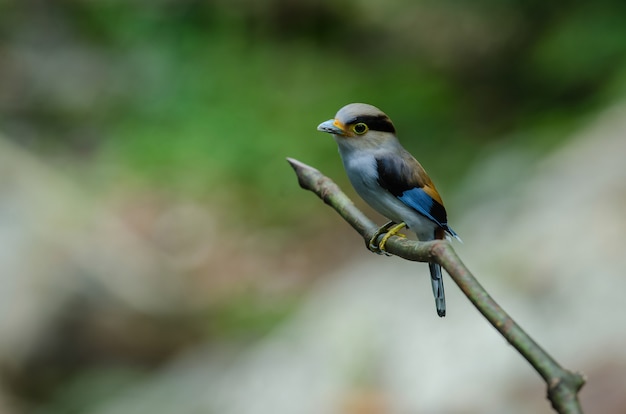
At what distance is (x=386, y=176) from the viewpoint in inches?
41.0

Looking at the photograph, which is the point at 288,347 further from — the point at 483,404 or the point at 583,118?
the point at 583,118

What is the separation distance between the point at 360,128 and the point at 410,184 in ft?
0.38

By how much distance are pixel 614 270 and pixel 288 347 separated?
5.76 ft

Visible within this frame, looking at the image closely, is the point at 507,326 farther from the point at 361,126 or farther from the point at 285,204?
the point at 285,204

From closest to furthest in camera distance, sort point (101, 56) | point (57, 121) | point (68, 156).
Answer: point (68, 156) < point (57, 121) < point (101, 56)

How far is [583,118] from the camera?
20.6ft

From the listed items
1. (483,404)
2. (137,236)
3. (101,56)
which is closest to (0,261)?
(137,236)

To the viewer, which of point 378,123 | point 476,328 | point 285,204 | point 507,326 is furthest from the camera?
point 285,204

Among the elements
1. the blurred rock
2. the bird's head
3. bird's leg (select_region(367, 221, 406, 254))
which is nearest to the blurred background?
the blurred rock

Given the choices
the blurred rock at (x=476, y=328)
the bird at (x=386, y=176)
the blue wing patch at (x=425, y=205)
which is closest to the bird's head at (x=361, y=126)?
the bird at (x=386, y=176)

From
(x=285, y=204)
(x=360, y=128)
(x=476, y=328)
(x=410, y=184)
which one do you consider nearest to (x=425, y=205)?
(x=410, y=184)

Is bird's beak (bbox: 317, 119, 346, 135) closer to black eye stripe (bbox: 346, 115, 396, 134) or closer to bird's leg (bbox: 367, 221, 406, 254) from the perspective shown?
black eye stripe (bbox: 346, 115, 396, 134)

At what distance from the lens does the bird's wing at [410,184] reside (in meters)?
1.04

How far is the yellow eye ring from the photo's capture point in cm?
97
